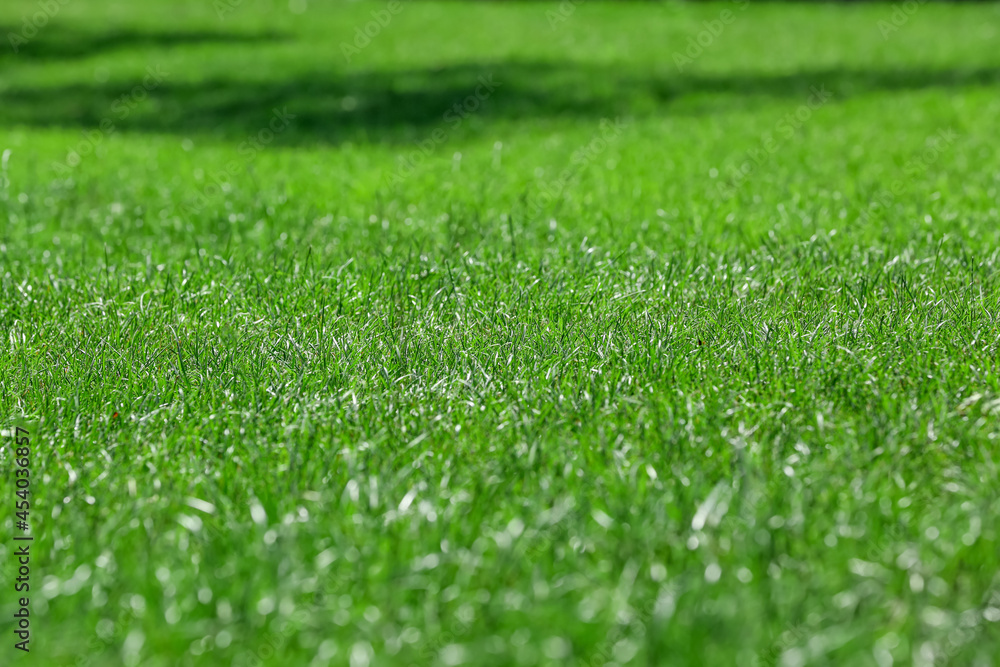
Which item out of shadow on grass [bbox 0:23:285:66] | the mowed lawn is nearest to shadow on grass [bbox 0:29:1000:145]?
the mowed lawn

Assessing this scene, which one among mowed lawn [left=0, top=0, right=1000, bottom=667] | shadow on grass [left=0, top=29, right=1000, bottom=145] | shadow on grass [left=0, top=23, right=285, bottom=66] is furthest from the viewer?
shadow on grass [left=0, top=23, right=285, bottom=66]

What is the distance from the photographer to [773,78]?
12.4 metres

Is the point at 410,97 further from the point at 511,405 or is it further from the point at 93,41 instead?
the point at 511,405

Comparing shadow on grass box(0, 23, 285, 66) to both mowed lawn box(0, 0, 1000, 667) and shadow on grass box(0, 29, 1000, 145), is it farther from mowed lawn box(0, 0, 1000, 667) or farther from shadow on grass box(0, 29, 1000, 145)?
mowed lawn box(0, 0, 1000, 667)

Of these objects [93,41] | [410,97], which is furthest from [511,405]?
[93,41]

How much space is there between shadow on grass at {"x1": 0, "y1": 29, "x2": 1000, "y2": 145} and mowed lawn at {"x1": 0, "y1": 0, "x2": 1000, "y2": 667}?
8.08 ft

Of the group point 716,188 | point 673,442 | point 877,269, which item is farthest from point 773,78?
point 673,442

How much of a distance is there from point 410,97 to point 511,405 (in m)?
9.03

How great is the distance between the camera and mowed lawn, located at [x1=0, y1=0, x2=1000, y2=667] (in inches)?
96.0

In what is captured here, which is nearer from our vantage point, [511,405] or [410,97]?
[511,405]

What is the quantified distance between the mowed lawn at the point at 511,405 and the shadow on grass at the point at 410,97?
8.08 ft

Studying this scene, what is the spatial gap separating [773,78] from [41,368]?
10383 millimetres

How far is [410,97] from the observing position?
11.9 metres

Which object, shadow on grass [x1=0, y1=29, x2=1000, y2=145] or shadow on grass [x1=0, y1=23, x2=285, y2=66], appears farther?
shadow on grass [x1=0, y1=23, x2=285, y2=66]
